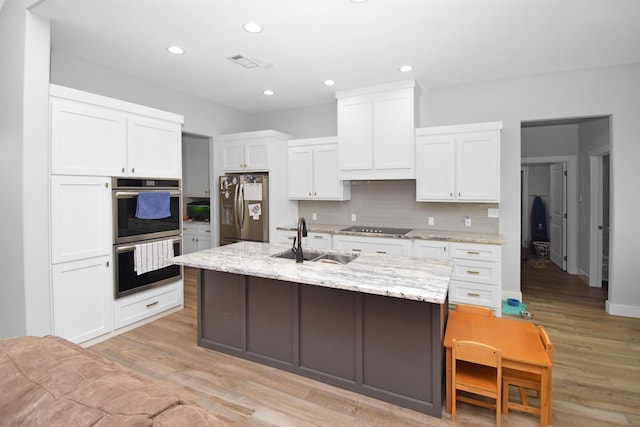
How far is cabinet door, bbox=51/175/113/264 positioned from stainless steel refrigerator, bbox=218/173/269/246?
193cm

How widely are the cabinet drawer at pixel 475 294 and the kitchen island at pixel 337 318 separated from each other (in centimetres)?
156

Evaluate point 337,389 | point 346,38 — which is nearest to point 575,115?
point 346,38

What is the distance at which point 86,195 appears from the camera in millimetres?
2969

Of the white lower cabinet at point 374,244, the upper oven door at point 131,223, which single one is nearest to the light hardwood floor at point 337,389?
the upper oven door at point 131,223

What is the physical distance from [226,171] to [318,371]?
3618mm

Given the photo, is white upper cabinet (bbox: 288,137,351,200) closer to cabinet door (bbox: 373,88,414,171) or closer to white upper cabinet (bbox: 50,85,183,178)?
cabinet door (bbox: 373,88,414,171)

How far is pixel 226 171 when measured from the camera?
206 inches

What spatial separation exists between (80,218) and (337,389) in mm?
2619

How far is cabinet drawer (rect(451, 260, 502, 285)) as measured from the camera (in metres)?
3.71

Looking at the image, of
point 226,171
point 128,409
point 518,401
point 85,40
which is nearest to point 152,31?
point 85,40

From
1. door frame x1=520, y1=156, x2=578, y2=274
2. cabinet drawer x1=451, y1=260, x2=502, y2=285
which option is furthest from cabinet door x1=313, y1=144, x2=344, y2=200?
door frame x1=520, y1=156, x2=578, y2=274

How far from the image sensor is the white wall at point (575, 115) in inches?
147

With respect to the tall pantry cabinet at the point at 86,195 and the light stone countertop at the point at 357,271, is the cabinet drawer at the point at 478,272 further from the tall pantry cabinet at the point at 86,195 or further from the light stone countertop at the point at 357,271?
the tall pantry cabinet at the point at 86,195

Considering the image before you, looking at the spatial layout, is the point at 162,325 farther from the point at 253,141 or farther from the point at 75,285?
the point at 253,141
